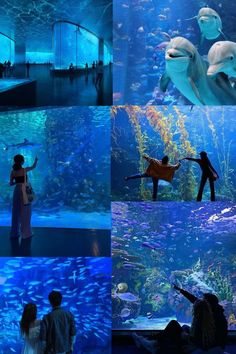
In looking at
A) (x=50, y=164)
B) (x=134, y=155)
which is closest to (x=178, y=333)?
(x=134, y=155)

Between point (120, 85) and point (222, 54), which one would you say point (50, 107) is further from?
point (222, 54)

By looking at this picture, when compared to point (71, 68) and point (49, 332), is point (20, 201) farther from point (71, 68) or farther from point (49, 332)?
point (49, 332)

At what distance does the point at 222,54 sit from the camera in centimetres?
470

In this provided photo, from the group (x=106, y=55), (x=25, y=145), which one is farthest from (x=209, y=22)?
(x=25, y=145)

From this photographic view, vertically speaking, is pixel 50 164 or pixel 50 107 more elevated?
pixel 50 107

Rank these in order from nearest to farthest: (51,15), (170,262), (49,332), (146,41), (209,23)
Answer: (49,332) < (209,23) < (51,15) < (146,41) < (170,262)

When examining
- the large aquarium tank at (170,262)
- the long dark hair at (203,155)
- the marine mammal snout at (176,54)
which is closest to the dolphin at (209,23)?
the marine mammal snout at (176,54)

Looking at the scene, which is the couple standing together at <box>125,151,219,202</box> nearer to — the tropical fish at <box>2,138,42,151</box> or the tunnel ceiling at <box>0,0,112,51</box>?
the tropical fish at <box>2,138,42,151</box>

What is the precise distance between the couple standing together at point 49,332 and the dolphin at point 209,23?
3375mm

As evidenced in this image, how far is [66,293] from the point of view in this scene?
5.14m

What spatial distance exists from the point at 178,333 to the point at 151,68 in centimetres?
304

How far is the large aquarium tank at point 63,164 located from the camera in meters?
5.24

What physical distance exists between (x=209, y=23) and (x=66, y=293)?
3.56 m

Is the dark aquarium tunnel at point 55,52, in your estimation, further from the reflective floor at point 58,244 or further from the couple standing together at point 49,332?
the couple standing together at point 49,332
